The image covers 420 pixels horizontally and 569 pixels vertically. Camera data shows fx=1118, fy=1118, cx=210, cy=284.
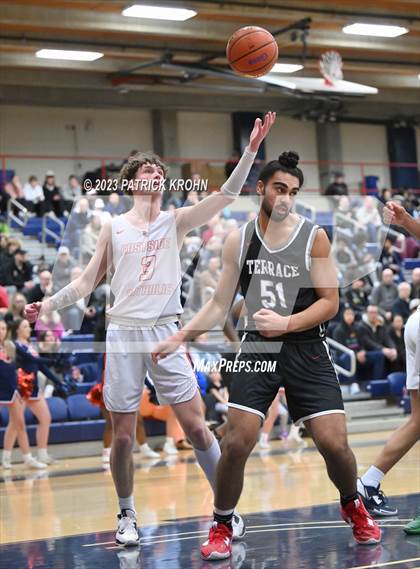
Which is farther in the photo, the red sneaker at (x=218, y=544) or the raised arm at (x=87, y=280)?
the raised arm at (x=87, y=280)

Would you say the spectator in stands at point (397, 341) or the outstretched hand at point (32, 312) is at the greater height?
the outstretched hand at point (32, 312)

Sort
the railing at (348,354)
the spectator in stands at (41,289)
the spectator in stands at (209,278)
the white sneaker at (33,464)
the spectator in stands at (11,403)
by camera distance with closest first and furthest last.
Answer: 1. the spectator in stands at (11,403)
2. the white sneaker at (33,464)
3. the spectator in stands at (209,278)
4. the spectator in stands at (41,289)
5. the railing at (348,354)

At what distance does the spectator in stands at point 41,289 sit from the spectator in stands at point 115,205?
3.85 metres

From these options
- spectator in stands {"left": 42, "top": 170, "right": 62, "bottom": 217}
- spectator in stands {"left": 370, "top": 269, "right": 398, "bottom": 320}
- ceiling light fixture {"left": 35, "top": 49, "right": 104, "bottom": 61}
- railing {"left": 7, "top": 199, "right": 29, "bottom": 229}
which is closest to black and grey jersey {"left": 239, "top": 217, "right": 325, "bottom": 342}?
spectator in stands {"left": 370, "top": 269, "right": 398, "bottom": 320}

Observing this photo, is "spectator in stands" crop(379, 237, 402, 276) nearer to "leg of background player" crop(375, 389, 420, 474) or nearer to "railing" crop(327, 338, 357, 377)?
"railing" crop(327, 338, 357, 377)

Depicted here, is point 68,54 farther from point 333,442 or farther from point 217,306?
point 333,442

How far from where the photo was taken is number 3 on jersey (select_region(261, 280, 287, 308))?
242 inches

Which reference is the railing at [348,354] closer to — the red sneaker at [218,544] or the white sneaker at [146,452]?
the white sneaker at [146,452]

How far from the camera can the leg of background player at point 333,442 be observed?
5.96m

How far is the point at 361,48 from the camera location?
22172mm

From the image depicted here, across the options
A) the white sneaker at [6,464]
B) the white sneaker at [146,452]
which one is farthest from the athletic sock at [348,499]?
the white sneaker at [146,452]

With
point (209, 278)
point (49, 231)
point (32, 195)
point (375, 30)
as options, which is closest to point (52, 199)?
point (32, 195)

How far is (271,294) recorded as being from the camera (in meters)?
6.18

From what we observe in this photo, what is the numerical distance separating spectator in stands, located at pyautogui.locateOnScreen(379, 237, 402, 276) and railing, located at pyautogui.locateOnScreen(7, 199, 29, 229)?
21.0 ft
